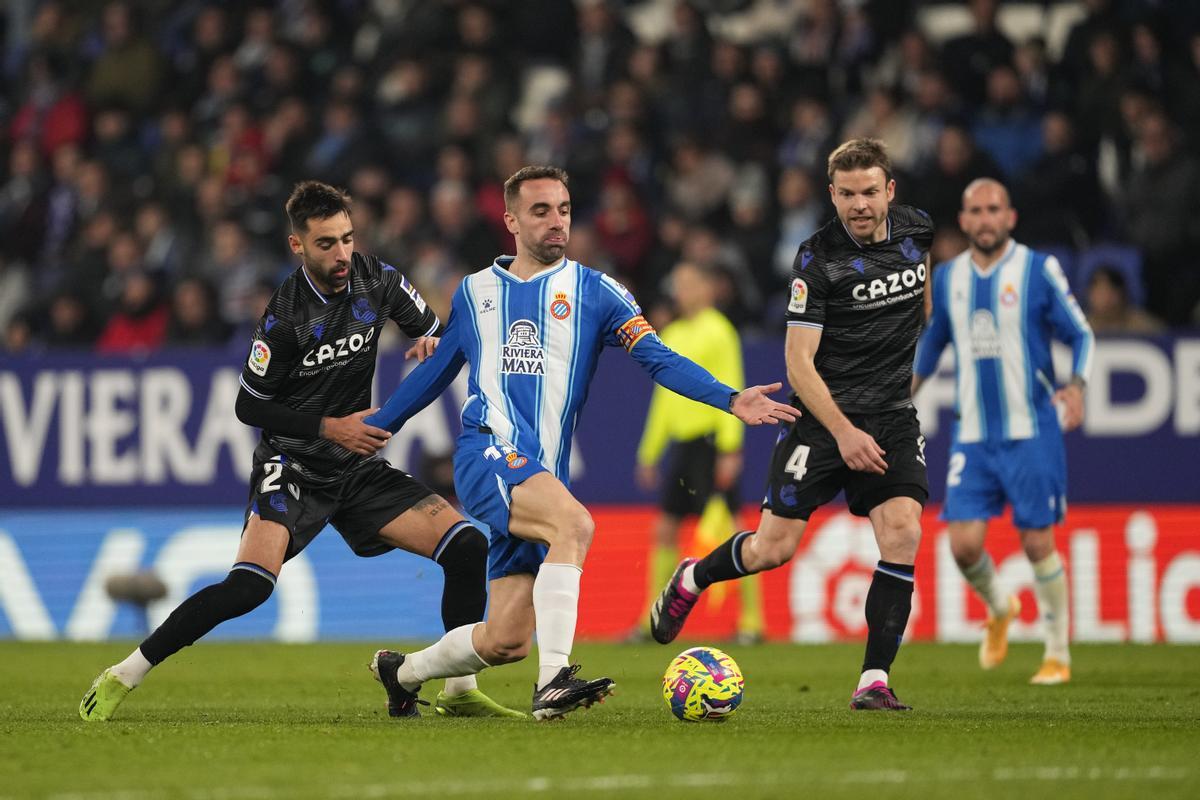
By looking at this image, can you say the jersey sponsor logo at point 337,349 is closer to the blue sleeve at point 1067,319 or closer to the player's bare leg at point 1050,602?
the blue sleeve at point 1067,319

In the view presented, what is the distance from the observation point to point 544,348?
732 centimetres

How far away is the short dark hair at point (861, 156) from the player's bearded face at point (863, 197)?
0.7 inches

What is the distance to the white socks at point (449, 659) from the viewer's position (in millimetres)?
7344

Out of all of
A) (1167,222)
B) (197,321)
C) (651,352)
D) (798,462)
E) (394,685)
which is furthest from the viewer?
(197,321)

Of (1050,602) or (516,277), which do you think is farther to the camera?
(1050,602)

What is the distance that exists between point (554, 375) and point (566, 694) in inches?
49.9

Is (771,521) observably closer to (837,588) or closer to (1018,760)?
(1018,760)

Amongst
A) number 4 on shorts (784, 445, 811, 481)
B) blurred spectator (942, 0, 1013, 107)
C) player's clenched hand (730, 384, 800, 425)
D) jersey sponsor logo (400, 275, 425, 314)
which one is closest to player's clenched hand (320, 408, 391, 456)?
jersey sponsor logo (400, 275, 425, 314)

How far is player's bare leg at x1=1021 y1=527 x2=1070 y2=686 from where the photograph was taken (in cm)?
978

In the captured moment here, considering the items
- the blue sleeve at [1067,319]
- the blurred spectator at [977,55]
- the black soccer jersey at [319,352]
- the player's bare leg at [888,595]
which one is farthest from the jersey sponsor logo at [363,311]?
the blurred spectator at [977,55]

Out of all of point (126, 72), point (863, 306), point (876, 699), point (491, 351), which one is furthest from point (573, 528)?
point (126, 72)

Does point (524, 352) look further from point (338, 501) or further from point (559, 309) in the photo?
point (338, 501)

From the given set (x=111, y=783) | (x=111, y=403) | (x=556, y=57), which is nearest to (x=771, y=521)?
(x=111, y=783)

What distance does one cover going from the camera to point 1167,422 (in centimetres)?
1255
